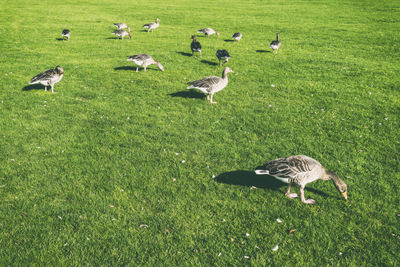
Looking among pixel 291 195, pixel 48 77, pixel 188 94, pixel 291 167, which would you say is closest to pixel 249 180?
pixel 291 195

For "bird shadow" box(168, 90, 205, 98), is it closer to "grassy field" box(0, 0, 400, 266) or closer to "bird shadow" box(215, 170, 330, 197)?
"grassy field" box(0, 0, 400, 266)

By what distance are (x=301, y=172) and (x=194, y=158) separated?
387 cm

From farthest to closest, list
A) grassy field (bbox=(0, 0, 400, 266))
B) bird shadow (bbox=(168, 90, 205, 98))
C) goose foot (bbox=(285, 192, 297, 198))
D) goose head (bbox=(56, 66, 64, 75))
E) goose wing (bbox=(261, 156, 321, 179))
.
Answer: bird shadow (bbox=(168, 90, 205, 98)) → goose head (bbox=(56, 66, 64, 75)) → goose foot (bbox=(285, 192, 297, 198)) → goose wing (bbox=(261, 156, 321, 179)) → grassy field (bbox=(0, 0, 400, 266))

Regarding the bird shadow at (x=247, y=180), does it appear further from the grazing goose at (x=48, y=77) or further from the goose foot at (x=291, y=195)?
the grazing goose at (x=48, y=77)

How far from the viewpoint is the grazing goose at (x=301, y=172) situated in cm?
778

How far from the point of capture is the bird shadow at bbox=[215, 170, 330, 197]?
8812 mm

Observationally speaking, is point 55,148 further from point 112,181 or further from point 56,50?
point 56,50

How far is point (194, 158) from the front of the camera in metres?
10.1

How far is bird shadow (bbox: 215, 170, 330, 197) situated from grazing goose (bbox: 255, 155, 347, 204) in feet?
2.52

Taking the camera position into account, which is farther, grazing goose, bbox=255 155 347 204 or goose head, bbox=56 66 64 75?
goose head, bbox=56 66 64 75

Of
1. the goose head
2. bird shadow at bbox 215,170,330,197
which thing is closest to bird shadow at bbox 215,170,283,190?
bird shadow at bbox 215,170,330,197

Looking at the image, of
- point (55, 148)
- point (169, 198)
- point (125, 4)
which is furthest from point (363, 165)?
point (125, 4)

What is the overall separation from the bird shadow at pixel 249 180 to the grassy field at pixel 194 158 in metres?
0.06

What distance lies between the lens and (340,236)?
279 inches
